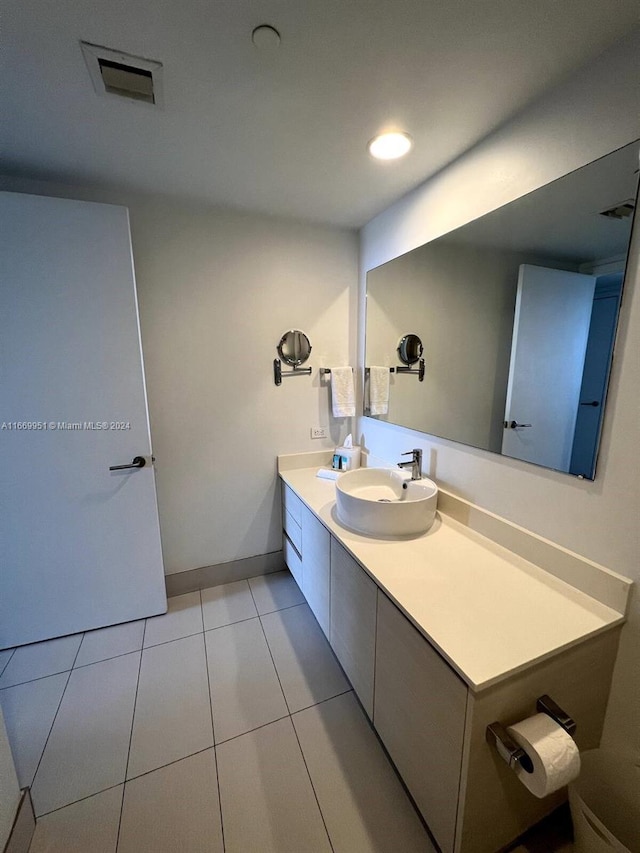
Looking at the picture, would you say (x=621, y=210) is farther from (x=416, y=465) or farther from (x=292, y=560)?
(x=292, y=560)

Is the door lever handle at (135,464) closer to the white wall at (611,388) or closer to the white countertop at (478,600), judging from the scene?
the white countertop at (478,600)

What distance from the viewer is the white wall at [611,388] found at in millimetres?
906

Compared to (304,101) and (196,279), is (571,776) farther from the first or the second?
(196,279)

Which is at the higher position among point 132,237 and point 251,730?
point 132,237

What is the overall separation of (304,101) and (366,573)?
159 cm

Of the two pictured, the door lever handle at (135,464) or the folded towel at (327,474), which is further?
the folded towel at (327,474)

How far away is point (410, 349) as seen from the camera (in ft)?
6.06

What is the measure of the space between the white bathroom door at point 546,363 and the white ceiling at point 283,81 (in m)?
0.57

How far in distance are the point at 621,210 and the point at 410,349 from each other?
3.27 ft

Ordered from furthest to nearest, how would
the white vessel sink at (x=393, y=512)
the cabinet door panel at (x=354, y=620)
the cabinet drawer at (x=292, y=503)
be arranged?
the cabinet drawer at (x=292, y=503) < the white vessel sink at (x=393, y=512) < the cabinet door panel at (x=354, y=620)

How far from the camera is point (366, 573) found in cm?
120

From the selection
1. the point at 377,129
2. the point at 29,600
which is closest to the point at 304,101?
the point at 377,129

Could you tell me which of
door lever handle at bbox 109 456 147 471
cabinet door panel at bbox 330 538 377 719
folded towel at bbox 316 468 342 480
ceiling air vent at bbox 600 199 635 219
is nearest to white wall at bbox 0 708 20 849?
door lever handle at bbox 109 456 147 471

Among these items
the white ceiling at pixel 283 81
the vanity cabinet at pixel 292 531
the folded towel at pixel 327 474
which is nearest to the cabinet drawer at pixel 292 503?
the vanity cabinet at pixel 292 531
